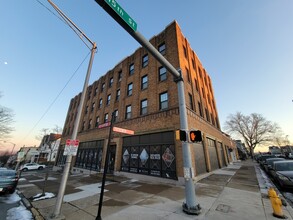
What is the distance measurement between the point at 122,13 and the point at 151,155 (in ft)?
36.4

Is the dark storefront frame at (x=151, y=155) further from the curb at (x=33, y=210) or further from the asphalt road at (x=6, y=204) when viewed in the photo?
the asphalt road at (x=6, y=204)

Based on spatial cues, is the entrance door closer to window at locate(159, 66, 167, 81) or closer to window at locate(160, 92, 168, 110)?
window at locate(160, 92, 168, 110)

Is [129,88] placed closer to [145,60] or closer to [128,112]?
[128,112]

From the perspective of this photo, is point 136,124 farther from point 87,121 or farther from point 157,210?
point 87,121

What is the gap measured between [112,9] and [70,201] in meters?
8.34

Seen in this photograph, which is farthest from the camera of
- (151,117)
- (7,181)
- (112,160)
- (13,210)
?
(112,160)

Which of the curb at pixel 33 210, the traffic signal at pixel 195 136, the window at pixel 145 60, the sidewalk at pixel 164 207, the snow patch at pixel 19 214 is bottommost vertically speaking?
the snow patch at pixel 19 214

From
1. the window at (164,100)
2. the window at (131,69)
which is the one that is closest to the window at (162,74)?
the window at (164,100)

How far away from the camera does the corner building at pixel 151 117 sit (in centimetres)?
1184

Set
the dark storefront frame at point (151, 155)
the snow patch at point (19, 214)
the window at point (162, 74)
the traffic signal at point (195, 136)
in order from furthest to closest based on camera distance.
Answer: the window at point (162, 74) < the dark storefront frame at point (151, 155) < the traffic signal at point (195, 136) < the snow patch at point (19, 214)

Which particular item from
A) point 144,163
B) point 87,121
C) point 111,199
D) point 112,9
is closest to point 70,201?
point 111,199

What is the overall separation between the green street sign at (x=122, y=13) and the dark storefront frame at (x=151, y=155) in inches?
360

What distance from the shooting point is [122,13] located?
367 cm

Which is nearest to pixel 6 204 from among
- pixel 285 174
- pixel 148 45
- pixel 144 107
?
pixel 148 45
